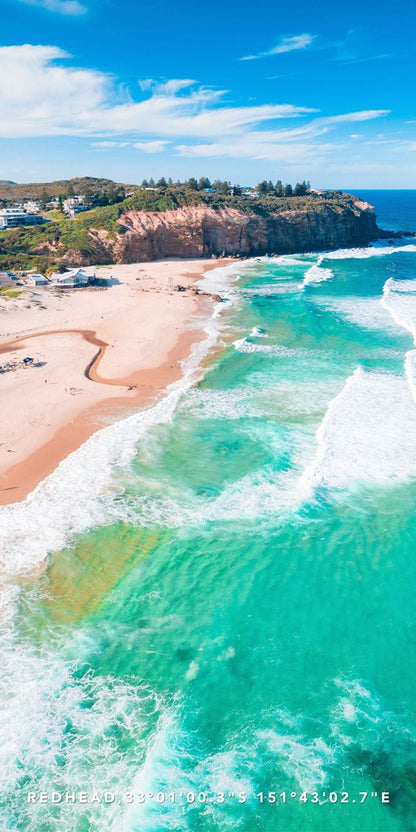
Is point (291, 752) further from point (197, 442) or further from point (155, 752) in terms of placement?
point (197, 442)

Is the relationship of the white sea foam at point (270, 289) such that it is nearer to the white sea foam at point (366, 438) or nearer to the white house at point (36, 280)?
the white house at point (36, 280)

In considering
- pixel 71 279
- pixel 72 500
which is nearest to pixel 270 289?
pixel 71 279

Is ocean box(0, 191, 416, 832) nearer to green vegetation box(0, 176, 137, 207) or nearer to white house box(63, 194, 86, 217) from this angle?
white house box(63, 194, 86, 217)

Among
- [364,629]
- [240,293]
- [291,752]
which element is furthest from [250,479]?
[240,293]

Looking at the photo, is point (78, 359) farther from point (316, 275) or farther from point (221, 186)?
point (221, 186)

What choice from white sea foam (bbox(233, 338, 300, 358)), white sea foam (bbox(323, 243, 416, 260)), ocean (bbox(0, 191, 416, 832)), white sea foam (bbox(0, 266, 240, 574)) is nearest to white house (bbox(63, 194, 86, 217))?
white sea foam (bbox(323, 243, 416, 260))
